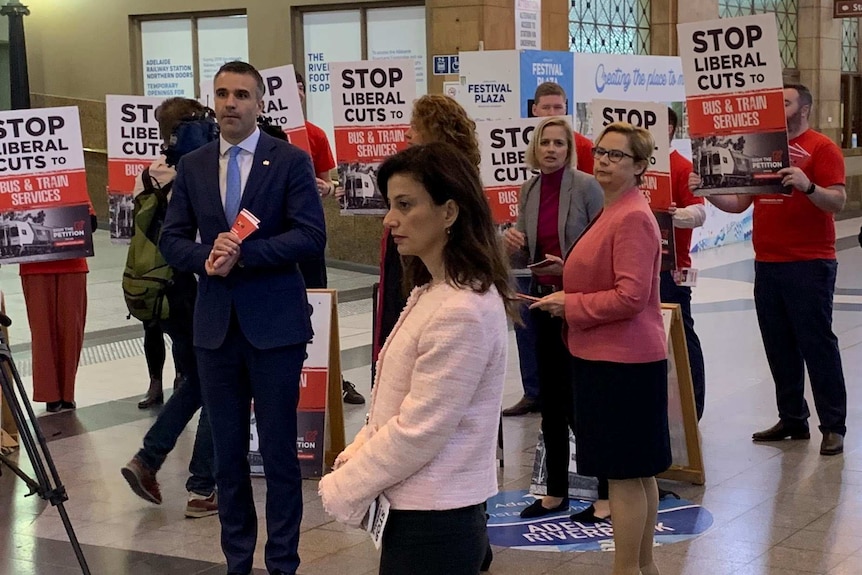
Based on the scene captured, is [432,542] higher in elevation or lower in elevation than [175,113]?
lower

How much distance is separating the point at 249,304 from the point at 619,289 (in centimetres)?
135

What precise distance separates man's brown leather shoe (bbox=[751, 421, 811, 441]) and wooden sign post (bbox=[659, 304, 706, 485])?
935 mm

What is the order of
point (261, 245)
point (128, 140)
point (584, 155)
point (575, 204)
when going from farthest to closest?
1. point (128, 140)
2. point (584, 155)
3. point (575, 204)
4. point (261, 245)

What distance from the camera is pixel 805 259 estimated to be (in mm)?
6516

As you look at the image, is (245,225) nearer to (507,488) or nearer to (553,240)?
(553,240)

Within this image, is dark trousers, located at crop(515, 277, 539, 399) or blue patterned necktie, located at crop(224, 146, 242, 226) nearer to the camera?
blue patterned necktie, located at crop(224, 146, 242, 226)

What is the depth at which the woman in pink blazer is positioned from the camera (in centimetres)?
429

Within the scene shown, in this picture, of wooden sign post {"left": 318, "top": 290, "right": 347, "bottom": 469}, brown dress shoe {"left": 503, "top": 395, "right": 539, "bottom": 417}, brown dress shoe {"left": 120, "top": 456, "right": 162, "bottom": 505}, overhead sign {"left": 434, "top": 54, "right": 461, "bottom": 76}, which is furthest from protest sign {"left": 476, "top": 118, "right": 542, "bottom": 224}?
overhead sign {"left": 434, "top": 54, "right": 461, "bottom": 76}

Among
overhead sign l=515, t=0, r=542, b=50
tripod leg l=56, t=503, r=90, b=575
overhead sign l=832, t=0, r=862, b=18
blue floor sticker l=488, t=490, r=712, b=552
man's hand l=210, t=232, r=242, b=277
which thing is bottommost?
blue floor sticker l=488, t=490, r=712, b=552

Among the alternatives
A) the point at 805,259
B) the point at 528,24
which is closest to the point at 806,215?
the point at 805,259

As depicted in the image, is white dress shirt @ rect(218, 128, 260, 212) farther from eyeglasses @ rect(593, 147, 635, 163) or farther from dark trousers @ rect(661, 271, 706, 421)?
dark trousers @ rect(661, 271, 706, 421)

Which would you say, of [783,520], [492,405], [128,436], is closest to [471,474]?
[492,405]

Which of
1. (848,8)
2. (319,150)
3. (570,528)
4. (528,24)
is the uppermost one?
(848,8)

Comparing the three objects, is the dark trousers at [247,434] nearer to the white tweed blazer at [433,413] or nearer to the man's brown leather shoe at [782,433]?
the white tweed blazer at [433,413]
